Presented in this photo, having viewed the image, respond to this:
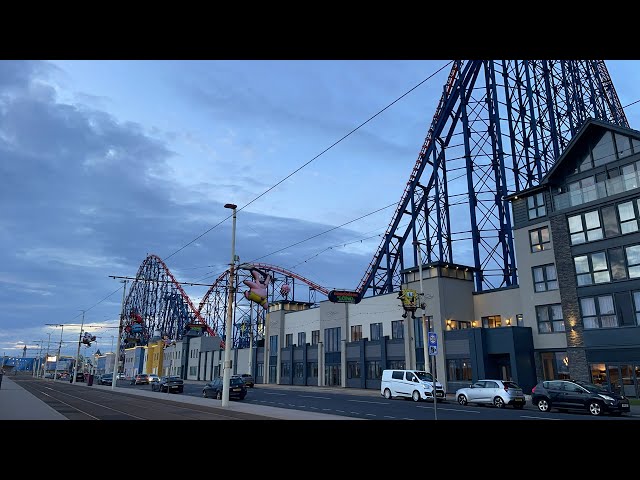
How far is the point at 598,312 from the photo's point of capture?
3312 centimetres

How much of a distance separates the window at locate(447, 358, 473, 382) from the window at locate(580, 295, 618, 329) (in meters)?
10.3

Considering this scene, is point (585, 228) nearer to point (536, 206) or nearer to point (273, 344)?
point (536, 206)

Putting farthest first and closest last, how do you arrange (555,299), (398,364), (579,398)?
(398,364), (555,299), (579,398)

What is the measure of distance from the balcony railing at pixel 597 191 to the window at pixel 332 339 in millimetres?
29308

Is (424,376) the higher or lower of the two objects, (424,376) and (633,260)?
the lower

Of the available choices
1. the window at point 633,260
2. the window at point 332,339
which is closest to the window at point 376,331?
the window at point 332,339

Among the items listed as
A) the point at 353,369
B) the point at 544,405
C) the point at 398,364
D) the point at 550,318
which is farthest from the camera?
the point at 353,369

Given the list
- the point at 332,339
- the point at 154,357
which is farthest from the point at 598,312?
the point at 154,357

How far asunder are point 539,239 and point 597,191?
6232 millimetres

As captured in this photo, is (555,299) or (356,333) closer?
(555,299)

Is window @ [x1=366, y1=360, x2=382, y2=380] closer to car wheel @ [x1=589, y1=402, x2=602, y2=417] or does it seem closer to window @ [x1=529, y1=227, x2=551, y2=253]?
window @ [x1=529, y1=227, x2=551, y2=253]

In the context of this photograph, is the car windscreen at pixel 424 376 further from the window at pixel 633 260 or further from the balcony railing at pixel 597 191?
the balcony railing at pixel 597 191
